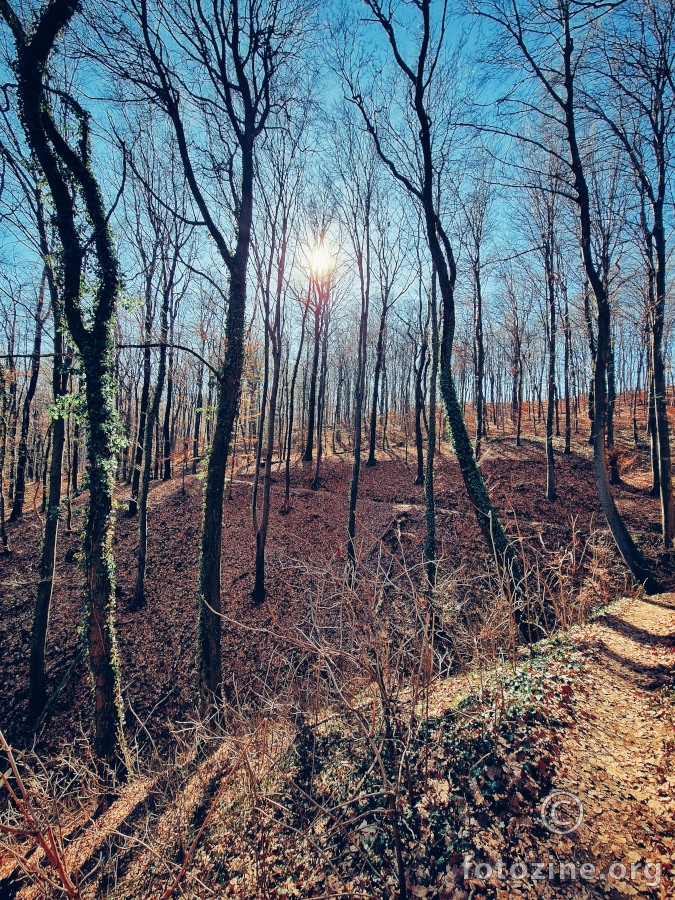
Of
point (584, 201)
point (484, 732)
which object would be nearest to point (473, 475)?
point (484, 732)

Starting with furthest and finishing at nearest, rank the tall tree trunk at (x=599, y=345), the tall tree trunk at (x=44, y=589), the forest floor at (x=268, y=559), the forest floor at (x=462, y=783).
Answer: the tall tree trunk at (x=44, y=589)
the forest floor at (x=268, y=559)
the tall tree trunk at (x=599, y=345)
the forest floor at (x=462, y=783)

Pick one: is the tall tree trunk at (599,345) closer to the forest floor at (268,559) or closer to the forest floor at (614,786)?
the forest floor at (268,559)

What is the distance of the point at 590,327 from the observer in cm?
1480

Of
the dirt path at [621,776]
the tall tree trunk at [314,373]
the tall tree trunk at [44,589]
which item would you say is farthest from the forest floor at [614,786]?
the tall tree trunk at [314,373]

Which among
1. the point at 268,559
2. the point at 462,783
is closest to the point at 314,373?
the point at 268,559

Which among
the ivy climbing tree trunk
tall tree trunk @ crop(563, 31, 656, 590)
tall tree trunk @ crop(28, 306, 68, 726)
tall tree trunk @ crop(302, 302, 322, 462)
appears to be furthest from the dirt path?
tall tree trunk @ crop(302, 302, 322, 462)

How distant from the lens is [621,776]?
296cm

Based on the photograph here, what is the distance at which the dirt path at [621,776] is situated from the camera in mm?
2336

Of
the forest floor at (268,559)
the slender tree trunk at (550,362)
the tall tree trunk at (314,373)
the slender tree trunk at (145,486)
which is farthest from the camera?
the tall tree trunk at (314,373)

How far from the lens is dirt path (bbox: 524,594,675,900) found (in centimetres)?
234

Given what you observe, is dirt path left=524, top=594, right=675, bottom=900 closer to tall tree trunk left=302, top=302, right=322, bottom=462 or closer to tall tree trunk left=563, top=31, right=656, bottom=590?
tall tree trunk left=563, top=31, right=656, bottom=590

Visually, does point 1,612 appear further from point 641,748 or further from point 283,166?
point 283,166

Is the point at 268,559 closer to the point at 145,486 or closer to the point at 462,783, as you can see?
the point at 145,486

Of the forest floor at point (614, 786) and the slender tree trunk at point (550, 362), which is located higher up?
the slender tree trunk at point (550, 362)
